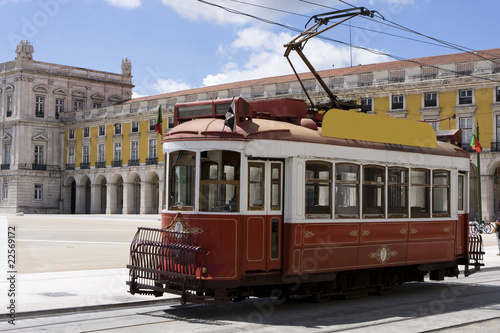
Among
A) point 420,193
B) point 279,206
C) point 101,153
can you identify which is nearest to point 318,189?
point 279,206

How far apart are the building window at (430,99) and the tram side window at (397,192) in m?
40.3

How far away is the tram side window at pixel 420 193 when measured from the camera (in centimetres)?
1273

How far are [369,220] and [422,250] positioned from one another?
1.78m

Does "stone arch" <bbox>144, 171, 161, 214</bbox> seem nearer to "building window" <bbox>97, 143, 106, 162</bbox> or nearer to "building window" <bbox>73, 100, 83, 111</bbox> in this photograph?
"building window" <bbox>97, 143, 106, 162</bbox>

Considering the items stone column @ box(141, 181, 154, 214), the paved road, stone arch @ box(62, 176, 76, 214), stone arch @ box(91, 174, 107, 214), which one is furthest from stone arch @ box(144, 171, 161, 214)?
the paved road

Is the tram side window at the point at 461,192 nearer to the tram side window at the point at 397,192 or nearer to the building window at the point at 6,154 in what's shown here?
the tram side window at the point at 397,192

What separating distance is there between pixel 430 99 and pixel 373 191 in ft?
136

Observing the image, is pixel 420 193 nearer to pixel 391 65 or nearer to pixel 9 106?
pixel 391 65

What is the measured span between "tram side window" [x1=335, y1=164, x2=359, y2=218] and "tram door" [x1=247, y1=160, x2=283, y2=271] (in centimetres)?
118

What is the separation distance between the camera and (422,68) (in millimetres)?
51500

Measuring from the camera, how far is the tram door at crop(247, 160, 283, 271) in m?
10.2

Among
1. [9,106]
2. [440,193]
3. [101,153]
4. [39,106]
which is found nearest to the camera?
[440,193]

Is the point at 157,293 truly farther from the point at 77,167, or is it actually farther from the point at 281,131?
the point at 77,167

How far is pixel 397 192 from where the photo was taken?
12.4m
